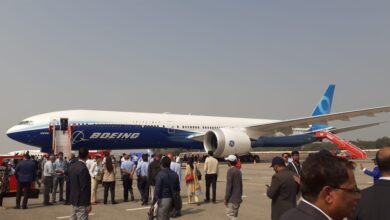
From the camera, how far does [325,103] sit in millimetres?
41438

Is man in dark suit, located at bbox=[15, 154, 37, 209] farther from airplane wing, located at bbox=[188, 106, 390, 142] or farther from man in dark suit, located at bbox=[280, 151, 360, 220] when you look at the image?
airplane wing, located at bbox=[188, 106, 390, 142]

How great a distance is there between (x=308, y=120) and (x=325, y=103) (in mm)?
14364

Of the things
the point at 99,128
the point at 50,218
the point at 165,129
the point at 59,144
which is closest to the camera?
the point at 50,218

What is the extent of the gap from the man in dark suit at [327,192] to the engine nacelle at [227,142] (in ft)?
79.8

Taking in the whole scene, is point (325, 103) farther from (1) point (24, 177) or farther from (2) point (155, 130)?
(1) point (24, 177)

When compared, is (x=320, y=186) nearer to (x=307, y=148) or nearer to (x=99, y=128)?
(x=99, y=128)

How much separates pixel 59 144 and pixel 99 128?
4.18 metres

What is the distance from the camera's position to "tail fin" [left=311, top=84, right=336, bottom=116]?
4103 cm

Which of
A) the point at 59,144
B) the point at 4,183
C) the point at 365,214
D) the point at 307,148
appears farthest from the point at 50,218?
the point at 307,148

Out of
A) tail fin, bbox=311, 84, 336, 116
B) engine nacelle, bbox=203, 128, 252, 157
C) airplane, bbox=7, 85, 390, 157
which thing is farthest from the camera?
tail fin, bbox=311, 84, 336, 116

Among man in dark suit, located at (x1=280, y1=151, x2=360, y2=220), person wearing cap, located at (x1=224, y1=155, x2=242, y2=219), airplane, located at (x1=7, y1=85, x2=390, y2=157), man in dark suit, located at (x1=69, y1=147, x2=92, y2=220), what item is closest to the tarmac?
person wearing cap, located at (x1=224, y1=155, x2=242, y2=219)

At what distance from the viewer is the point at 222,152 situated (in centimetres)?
2644

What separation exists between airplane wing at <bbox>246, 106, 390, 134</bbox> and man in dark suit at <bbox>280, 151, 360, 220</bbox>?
87.1 feet

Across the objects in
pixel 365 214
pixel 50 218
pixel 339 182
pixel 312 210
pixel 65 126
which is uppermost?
pixel 65 126
